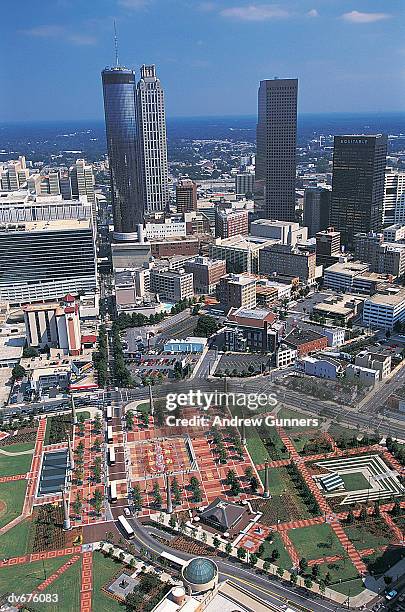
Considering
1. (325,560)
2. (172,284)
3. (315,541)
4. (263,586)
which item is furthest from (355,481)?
(172,284)

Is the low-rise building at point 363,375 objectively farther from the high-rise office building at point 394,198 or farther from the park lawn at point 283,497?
the high-rise office building at point 394,198

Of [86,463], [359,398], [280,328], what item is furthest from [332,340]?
[86,463]

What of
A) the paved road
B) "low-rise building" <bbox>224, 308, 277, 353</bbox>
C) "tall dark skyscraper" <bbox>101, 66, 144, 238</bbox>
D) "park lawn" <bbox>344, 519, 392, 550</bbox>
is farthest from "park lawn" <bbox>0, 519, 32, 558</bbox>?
"tall dark skyscraper" <bbox>101, 66, 144, 238</bbox>

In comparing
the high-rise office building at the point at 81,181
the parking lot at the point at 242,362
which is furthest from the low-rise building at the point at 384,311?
the high-rise office building at the point at 81,181

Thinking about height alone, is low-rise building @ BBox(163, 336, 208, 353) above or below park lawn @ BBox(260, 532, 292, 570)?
above

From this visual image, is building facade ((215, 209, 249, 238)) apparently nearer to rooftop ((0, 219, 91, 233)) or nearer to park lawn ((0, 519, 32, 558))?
rooftop ((0, 219, 91, 233))

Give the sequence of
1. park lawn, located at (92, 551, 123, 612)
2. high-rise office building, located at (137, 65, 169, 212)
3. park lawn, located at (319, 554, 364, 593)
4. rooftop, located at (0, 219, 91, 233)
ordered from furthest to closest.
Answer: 1. high-rise office building, located at (137, 65, 169, 212)
2. rooftop, located at (0, 219, 91, 233)
3. park lawn, located at (319, 554, 364, 593)
4. park lawn, located at (92, 551, 123, 612)
